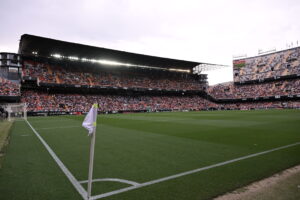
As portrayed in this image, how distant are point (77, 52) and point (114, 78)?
510 inches

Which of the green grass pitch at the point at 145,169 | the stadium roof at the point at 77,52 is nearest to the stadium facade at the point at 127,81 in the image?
the stadium roof at the point at 77,52

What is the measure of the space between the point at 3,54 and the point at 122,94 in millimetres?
55075

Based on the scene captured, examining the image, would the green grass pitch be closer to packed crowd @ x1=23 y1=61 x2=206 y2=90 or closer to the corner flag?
the corner flag

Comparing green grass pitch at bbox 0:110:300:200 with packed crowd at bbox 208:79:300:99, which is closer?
green grass pitch at bbox 0:110:300:200

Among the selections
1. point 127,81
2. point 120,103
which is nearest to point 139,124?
point 120,103

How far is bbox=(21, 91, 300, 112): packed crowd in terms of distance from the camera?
43116 millimetres

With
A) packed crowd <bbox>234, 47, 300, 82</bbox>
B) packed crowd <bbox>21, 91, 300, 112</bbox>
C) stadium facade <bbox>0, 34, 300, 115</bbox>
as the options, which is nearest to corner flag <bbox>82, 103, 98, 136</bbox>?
stadium facade <bbox>0, 34, 300, 115</bbox>

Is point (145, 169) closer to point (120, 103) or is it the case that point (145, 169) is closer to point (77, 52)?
point (120, 103)

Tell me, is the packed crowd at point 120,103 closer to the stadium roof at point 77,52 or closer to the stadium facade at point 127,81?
the stadium facade at point 127,81

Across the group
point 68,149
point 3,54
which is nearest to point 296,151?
point 68,149

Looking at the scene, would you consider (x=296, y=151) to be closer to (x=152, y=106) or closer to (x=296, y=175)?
(x=296, y=175)

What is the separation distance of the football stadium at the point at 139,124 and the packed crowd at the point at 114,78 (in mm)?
328

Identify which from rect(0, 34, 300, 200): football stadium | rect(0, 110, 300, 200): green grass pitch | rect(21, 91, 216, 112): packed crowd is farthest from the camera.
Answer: rect(21, 91, 216, 112): packed crowd

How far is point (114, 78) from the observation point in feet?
189
